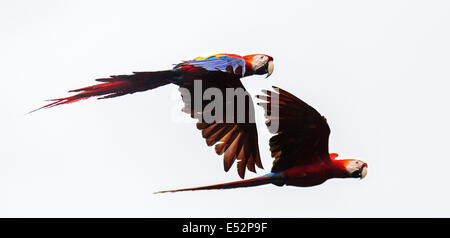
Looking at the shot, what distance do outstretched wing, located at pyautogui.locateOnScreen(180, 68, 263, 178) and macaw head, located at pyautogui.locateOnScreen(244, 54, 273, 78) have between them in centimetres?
17

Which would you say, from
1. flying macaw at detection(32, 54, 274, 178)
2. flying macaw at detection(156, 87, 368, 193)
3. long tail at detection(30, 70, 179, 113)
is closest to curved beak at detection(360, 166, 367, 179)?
flying macaw at detection(156, 87, 368, 193)

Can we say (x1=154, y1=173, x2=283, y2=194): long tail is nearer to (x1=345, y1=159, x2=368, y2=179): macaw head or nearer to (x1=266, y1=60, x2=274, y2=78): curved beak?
(x1=345, y1=159, x2=368, y2=179): macaw head

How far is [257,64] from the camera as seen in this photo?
27.6 ft

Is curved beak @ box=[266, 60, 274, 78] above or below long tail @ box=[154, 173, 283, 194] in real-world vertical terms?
above

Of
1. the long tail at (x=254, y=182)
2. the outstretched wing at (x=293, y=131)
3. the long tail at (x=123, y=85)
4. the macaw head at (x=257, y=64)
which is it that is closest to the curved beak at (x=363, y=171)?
the outstretched wing at (x=293, y=131)

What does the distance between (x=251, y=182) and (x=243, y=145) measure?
3.28ft

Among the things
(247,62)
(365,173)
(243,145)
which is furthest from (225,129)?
(365,173)

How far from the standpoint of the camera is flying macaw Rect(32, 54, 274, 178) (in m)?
7.96

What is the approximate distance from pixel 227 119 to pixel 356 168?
1596 millimetres

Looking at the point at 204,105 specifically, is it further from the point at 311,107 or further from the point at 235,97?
the point at 311,107

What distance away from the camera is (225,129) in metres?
8.79

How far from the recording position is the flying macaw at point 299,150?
307 inches
